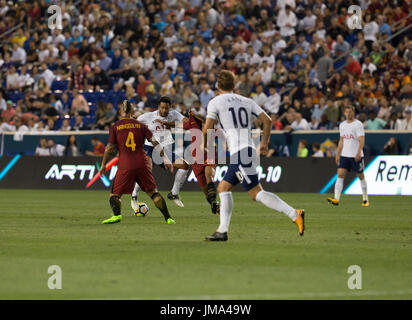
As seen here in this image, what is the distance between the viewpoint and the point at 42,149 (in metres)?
31.4

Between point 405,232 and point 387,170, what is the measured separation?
11.9m

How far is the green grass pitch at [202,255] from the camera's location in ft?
27.8

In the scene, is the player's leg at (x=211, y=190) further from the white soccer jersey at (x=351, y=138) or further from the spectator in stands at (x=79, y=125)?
the spectator in stands at (x=79, y=125)

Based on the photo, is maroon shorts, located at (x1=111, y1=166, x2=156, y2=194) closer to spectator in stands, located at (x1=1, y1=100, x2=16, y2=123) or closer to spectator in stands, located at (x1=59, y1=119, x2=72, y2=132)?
spectator in stands, located at (x1=59, y1=119, x2=72, y2=132)

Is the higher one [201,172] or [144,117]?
[144,117]

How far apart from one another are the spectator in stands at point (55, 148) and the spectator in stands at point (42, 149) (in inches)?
4.4

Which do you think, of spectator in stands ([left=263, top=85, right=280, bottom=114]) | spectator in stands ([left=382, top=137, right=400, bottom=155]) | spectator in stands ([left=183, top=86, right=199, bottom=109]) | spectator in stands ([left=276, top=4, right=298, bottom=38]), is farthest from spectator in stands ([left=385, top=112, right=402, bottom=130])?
spectator in stands ([left=183, top=86, right=199, bottom=109])

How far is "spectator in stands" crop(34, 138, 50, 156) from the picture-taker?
31.3 meters

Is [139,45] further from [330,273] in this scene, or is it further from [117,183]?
[330,273]

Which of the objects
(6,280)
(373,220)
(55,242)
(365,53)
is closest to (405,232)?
(373,220)

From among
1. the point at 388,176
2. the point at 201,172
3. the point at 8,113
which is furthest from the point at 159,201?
the point at 8,113

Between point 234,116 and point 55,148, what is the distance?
64.6ft

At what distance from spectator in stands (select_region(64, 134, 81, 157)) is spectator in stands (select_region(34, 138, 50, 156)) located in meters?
0.78

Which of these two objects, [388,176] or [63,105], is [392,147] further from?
[63,105]
